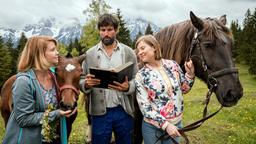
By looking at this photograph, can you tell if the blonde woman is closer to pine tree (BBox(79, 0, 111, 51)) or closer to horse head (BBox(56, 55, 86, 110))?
horse head (BBox(56, 55, 86, 110))

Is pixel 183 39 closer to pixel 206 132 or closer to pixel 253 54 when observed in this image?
pixel 206 132

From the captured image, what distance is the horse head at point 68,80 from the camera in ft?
13.7

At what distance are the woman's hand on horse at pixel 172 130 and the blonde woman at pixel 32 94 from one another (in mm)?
1135

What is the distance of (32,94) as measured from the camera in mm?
4113

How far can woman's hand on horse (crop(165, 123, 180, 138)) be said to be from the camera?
420cm

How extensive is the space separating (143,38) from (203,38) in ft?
2.58

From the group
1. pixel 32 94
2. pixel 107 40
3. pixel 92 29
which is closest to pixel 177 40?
pixel 107 40

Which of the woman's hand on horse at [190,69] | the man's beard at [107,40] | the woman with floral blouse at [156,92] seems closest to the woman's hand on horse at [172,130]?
the woman with floral blouse at [156,92]

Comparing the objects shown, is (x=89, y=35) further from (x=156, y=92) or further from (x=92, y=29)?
(x=156, y=92)

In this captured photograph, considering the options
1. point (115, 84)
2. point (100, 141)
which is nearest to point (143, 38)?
point (115, 84)

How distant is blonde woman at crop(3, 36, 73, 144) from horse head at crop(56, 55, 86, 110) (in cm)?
11

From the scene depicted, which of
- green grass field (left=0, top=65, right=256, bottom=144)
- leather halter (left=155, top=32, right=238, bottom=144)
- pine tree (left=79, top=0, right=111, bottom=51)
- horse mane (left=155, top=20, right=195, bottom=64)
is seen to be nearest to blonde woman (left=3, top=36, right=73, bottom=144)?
leather halter (left=155, top=32, right=238, bottom=144)

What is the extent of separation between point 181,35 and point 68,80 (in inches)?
68.3

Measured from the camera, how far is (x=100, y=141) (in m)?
5.02
